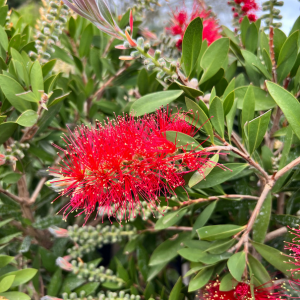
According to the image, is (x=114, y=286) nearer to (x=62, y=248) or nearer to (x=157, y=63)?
(x=62, y=248)

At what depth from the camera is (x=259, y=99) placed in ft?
2.22

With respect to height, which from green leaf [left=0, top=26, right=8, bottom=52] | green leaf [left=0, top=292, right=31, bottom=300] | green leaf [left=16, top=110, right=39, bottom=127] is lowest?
green leaf [left=0, top=292, right=31, bottom=300]

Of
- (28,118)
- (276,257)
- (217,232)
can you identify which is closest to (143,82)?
(28,118)

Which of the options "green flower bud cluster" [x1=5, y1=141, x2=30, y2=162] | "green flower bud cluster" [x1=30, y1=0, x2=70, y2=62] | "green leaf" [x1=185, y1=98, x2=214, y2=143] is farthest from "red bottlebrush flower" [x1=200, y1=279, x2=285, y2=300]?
"green flower bud cluster" [x1=30, y1=0, x2=70, y2=62]

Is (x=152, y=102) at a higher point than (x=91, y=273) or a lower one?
higher

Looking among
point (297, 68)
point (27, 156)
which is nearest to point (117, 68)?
point (27, 156)

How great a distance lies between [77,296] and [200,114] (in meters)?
0.59

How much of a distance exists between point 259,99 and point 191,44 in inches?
9.0

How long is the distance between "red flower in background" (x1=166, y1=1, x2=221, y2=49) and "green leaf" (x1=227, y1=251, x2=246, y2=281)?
719mm

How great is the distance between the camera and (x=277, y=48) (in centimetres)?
67

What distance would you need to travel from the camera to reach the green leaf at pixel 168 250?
2.27ft

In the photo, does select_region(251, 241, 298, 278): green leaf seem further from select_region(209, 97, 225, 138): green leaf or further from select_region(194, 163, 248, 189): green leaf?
select_region(209, 97, 225, 138): green leaf

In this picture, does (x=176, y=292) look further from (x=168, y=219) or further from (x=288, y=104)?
(x=288, y=104)

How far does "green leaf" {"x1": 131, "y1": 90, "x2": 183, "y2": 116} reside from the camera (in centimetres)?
58
